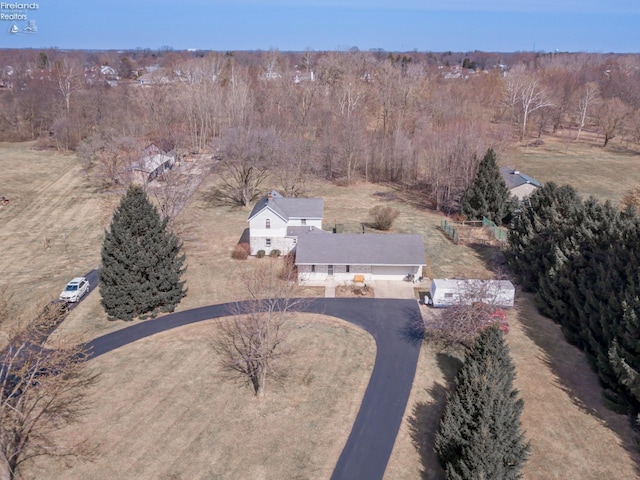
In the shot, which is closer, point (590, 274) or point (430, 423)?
point (430, 423)

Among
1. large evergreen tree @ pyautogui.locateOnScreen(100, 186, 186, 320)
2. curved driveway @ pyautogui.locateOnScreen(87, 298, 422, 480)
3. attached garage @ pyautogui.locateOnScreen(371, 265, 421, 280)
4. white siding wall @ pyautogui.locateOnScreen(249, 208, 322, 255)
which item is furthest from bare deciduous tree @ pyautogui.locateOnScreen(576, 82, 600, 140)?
large evergreen tree @ pyautogui.locateOnScreen(100, 186, 186, 320)

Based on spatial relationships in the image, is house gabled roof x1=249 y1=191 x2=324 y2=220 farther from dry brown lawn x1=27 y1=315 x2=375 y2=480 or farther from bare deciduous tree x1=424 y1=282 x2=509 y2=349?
bare deciduous tree x1=424 y1=282 x2=509 y2=349

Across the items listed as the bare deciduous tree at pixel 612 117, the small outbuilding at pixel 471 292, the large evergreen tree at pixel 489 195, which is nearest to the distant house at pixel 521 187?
the large evergreen tree at pixel 489 195

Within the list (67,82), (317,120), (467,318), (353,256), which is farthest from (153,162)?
(67,82)

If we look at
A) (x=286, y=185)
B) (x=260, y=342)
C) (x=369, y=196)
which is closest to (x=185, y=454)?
(x=260, y=342)

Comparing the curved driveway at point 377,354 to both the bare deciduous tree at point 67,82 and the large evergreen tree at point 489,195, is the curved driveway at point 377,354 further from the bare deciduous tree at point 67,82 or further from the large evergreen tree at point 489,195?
the bare deciduous tree at point 67,82

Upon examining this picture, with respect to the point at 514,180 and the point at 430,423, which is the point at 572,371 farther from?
the point at 514,180
